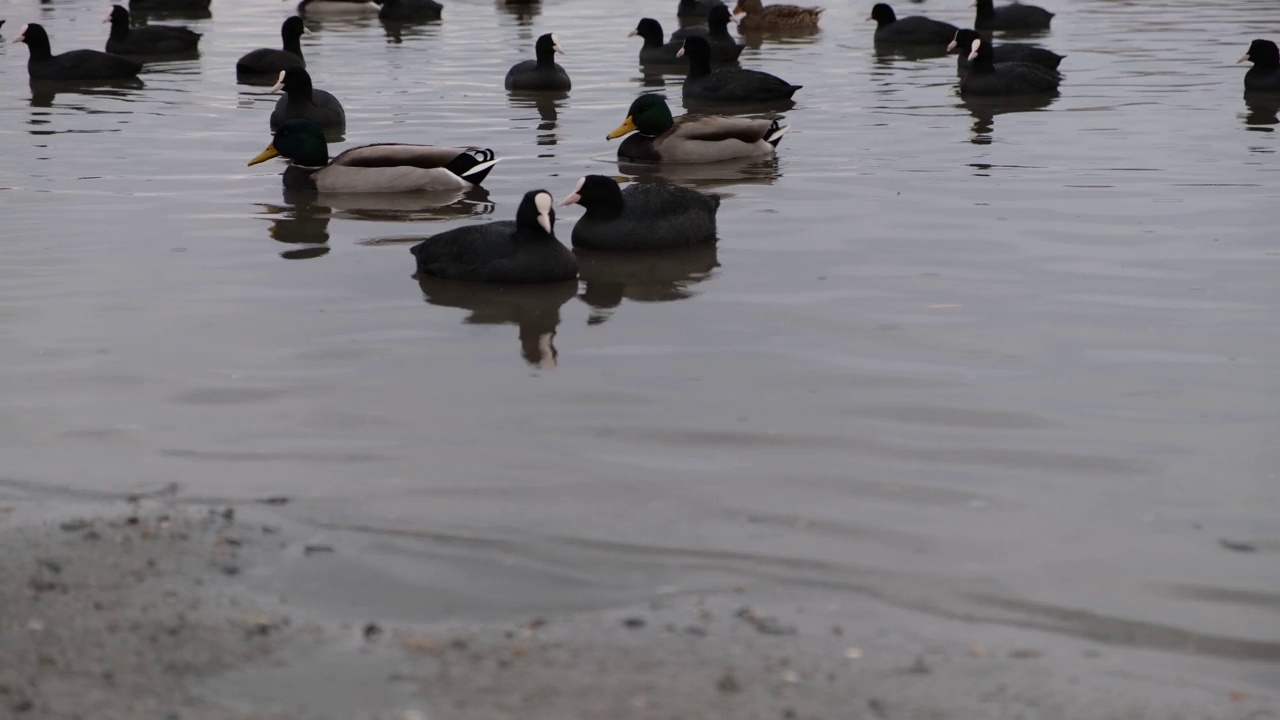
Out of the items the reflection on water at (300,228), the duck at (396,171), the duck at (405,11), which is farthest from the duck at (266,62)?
the reflection on water at (300,228)

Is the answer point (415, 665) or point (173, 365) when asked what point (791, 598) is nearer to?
point (415, 665)

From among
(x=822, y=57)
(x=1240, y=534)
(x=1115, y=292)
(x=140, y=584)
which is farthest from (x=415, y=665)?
(x=822, y=57)

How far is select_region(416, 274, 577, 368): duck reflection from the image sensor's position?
10.7 metres

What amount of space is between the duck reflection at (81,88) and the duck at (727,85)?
26.2 ft

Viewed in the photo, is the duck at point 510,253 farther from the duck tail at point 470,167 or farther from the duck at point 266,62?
the duck at point 266,62

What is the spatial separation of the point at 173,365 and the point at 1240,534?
596 cm

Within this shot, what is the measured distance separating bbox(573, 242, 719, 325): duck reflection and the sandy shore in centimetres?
507

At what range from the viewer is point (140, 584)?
247 inches

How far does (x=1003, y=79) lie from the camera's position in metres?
22.6

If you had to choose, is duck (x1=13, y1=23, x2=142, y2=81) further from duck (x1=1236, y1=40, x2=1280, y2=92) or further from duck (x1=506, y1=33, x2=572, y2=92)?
duck (x1=1236, y1=40, x2=1280, y2=92)

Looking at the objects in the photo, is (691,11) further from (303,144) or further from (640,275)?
(640,275)

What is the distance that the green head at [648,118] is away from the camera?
17500 mm

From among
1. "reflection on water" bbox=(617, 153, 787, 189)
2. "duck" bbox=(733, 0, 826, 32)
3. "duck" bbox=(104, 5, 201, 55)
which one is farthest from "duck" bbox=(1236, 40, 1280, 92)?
"duck" bbox=(104, 5, 201, 55)

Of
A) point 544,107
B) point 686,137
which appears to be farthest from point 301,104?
point 686,137
